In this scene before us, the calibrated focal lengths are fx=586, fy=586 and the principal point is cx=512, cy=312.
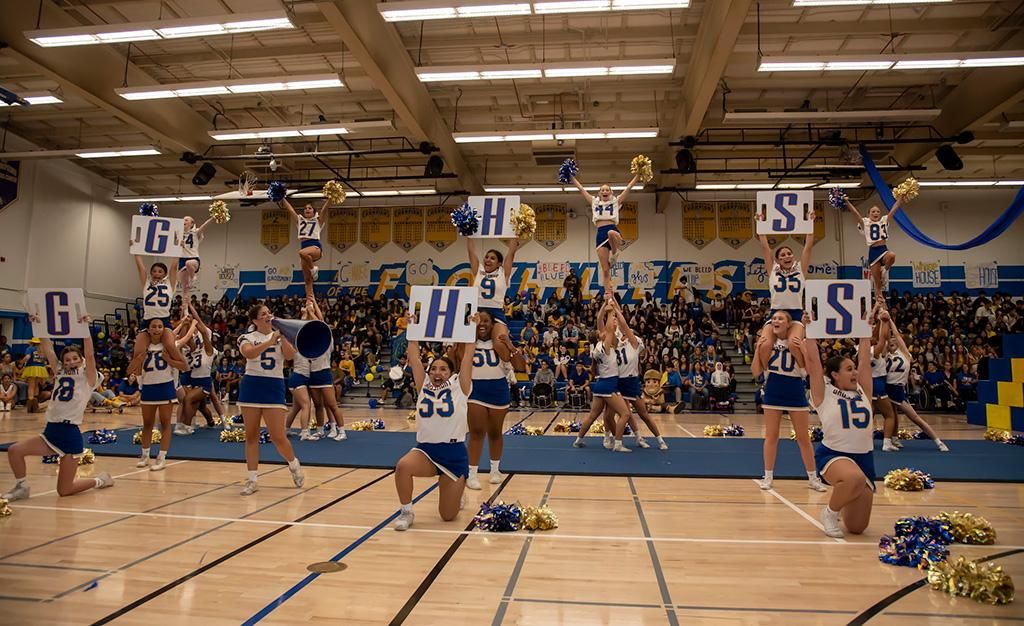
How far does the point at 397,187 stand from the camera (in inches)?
946

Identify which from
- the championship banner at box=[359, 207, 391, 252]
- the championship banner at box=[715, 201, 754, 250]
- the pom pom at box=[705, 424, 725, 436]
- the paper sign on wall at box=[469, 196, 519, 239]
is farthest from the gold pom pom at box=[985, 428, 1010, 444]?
the championship banner at box=[359, 207, 391, 252]

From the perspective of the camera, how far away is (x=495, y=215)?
6.27 m

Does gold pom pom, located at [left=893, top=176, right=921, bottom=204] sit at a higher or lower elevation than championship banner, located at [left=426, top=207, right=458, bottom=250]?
lower

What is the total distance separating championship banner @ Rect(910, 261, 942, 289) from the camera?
22.0 metres

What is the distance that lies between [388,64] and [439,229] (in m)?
11.5

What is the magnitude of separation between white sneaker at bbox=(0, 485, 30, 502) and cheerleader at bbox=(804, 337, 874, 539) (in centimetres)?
700

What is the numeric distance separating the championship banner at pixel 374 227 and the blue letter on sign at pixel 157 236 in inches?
691

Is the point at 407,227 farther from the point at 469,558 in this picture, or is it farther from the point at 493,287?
the point at 469,558

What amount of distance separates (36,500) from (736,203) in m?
23.0

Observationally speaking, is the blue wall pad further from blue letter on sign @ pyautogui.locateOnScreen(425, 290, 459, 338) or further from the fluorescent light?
the fluorescent light

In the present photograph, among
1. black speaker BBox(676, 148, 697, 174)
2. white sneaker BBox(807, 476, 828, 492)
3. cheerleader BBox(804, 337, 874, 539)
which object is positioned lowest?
white sneaker BBox(807, 476, 828, 492)

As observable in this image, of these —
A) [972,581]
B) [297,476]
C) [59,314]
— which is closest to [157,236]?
[59,314]

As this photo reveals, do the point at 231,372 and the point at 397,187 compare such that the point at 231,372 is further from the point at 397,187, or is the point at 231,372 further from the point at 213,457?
the point at 213,457

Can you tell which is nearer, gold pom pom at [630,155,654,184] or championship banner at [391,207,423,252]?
gold pom pom at [630,155,654,184]
